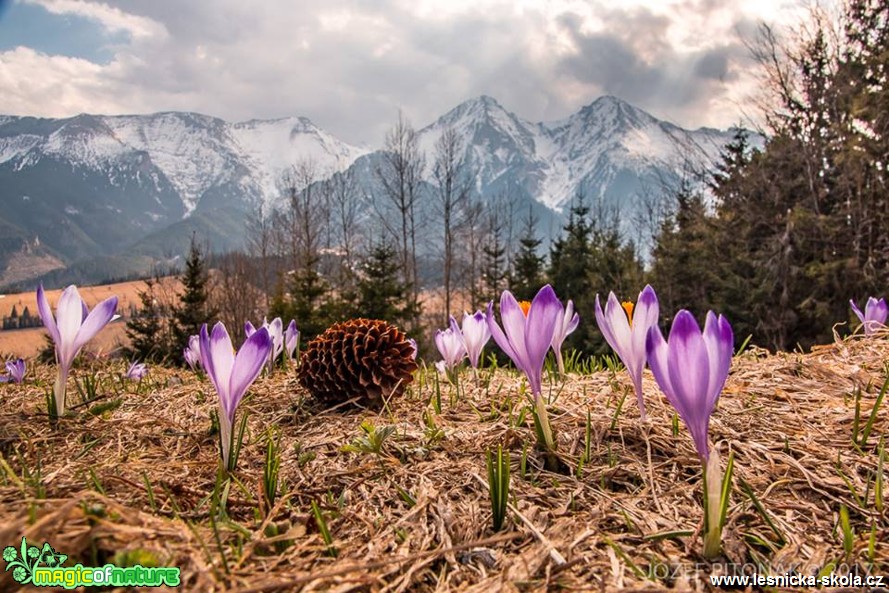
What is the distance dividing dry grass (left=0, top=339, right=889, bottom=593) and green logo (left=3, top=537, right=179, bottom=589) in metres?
0.02

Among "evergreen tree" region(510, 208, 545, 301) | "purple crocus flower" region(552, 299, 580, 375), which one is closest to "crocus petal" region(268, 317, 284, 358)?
"purple crocus flower" region(552, 299, 580, 375)

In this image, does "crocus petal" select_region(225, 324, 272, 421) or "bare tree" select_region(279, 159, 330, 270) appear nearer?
"crocus petal" select_region(225, 324, 272, 421)

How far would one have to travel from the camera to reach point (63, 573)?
0.67 meters

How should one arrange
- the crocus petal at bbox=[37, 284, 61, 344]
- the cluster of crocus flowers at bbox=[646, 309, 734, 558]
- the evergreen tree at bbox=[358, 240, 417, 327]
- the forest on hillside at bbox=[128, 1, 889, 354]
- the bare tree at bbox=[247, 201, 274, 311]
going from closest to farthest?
1. the cluster of crocus flowers at bbox=[646, 309, 734, 558]
2. the crocus petal at bbox=[37, 284, 61, 344]
3. the forest on hillside at bbox=[128, 1, 889, 354]
4. the evergreen tree at bbox=[358, 240, 417, 327]
5. the bare tree at bbox=[247, 201, 274, 311]

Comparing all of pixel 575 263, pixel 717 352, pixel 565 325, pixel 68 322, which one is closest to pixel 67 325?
pixel 68 322

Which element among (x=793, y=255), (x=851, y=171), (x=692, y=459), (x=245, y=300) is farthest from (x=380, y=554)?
(x=245, y=300)

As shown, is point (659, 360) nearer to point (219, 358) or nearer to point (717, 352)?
point (717, 352)

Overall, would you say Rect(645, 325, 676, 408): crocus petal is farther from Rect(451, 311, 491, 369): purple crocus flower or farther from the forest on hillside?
the forest on hillside

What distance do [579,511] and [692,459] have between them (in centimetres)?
40

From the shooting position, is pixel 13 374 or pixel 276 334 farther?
pixel 13 374

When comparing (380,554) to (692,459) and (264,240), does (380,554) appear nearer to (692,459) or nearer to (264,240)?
(692,459)

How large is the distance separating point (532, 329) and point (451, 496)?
44cm

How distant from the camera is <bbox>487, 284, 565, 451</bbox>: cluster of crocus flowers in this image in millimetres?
1246

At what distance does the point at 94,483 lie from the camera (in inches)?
39.6
